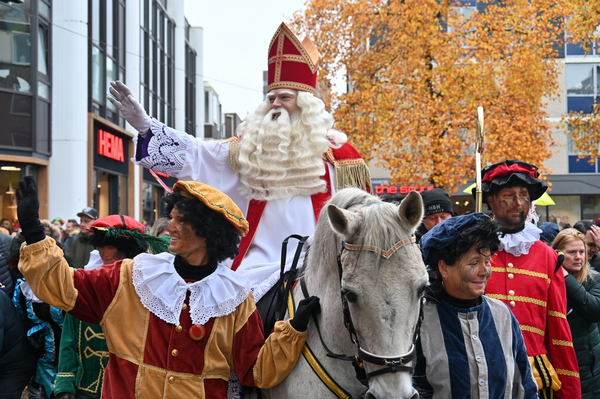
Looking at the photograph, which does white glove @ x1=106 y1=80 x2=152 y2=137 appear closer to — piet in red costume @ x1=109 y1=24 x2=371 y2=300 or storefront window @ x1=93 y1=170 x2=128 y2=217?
piet in red costume @ x1=109 y1=24 x2=371 y2=300

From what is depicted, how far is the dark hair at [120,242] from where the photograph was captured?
15.4 feet

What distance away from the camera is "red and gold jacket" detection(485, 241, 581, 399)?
3.84 metres

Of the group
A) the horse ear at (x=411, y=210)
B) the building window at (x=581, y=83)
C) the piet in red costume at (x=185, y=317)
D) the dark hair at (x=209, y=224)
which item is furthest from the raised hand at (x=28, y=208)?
the building window at (x=581, y=83)

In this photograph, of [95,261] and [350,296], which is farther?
[95,261]

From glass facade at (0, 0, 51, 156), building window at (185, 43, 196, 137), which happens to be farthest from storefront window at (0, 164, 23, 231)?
building window at (185, 43, 196, 137)

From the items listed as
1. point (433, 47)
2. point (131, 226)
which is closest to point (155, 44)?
point (433, 47)

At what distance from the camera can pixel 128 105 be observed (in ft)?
13.4

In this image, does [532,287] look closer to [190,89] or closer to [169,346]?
[169,346]

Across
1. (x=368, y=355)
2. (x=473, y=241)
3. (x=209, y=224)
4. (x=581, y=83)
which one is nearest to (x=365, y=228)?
(x=368, y=355)

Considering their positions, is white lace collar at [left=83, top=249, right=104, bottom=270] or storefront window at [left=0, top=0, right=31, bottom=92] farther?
storefront window at [left=0, top=0, right=31, bottom=92]

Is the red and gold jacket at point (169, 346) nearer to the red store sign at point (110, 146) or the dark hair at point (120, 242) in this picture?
the dark hair at point (120, 242)

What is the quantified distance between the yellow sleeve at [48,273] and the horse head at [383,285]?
49.4 inches

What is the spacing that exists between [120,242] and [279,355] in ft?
7.19

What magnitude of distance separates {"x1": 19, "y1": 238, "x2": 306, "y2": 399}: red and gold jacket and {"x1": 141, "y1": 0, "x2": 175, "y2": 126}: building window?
80.9ft
